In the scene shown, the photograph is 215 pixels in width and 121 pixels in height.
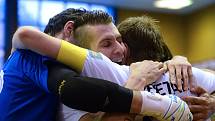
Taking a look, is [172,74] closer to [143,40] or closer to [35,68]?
[143,40]

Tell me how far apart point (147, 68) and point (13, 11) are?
16.3 feet

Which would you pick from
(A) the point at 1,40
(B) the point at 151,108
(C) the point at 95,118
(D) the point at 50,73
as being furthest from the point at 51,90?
(A) the point at 1,40

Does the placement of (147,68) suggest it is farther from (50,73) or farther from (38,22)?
(38,22)

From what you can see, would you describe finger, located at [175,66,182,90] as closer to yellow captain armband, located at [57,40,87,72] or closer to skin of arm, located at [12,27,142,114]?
skin of arm, located at [12,27,142,114]

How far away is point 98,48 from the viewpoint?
136cm

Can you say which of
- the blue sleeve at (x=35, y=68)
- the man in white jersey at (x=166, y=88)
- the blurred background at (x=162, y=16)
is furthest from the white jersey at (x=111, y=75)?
the blurred background at (x=162, y=16)

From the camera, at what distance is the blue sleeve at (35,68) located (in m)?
1.14

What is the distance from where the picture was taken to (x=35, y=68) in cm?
119

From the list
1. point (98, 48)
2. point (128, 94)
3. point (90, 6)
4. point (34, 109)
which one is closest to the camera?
point (128, 94)

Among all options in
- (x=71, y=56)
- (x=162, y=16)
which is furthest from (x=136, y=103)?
(x=162, y=16)

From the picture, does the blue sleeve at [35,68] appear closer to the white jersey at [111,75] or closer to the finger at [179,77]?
the white jersey at [111,75]

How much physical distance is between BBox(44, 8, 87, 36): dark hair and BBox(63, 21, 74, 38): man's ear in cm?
3

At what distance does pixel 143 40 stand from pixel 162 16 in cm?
571

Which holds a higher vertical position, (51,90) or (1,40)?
(51,90)
